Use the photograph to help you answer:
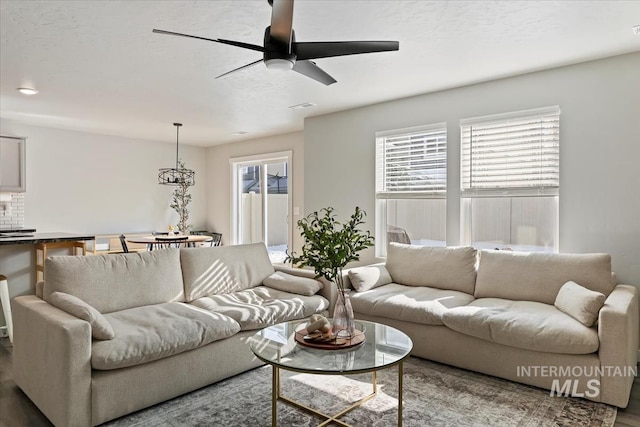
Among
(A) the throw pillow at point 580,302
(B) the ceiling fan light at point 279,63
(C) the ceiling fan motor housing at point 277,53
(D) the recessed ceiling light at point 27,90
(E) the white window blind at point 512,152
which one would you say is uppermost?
(D) the recessed ceiling light at point 27,90

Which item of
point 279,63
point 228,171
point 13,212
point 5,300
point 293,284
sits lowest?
point 5,300

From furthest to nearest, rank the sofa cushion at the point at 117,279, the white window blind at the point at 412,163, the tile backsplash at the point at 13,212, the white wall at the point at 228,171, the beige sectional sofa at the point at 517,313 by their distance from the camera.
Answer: the white wall at the point at 228,171 < the tile backsplash at the point at 13,212 < the white window blind at the point at 412,163 < the sofa cushion at the point at 117,279 < the beige sectional sofa at the point at 517,313

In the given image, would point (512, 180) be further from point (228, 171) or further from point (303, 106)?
point (228, 171)

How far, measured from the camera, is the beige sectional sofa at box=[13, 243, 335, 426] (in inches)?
90.7

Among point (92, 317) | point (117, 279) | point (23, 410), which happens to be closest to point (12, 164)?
point (117, 279)

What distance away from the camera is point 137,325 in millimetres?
2721

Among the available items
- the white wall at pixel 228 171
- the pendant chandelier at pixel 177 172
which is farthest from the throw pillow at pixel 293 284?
the pendant chandelier at pixel 177 172

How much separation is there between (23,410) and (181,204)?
5.74 metres

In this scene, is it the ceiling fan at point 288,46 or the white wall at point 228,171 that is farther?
the white wall at point 228,171

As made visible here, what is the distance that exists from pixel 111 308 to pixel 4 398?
813 mm

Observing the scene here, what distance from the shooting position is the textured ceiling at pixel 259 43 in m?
2.59

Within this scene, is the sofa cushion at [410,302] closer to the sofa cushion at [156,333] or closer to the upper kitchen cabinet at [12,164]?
the sofa cushion at [156,333]

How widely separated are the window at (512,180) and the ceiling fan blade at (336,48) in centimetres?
217

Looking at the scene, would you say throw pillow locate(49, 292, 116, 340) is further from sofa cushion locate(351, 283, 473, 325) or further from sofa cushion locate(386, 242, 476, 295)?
sofa cushion locate(386, 242, 476, 295)
